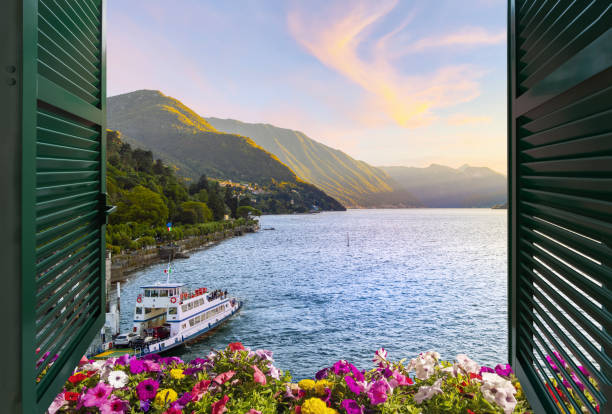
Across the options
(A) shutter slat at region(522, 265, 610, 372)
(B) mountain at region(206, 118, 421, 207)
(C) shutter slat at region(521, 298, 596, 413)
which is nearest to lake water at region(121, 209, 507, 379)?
(C) shutter slat at region(521, 298, 596, 413)

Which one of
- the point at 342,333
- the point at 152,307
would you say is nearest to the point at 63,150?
the point at 152,307

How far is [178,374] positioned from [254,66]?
99046 mm

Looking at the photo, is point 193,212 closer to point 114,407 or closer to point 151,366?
point 151,366

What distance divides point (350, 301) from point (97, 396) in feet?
68.0

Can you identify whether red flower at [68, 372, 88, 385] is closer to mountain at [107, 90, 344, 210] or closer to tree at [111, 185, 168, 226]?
tree at [111, 185, 168, 226]

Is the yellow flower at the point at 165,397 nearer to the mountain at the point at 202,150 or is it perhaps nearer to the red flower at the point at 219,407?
the red flower at the point at 219,407

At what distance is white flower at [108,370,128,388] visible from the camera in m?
1.65

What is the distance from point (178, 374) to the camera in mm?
1793

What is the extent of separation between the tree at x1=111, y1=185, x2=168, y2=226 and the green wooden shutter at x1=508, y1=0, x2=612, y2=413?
42.3 meters

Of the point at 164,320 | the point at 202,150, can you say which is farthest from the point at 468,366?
the point at 202,150

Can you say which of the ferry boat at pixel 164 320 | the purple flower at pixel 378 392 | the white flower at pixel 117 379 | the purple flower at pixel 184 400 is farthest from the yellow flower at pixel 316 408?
the ferry boat at pixel 164 320

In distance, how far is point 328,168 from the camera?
523 feet

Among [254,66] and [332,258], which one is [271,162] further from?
[332,258]

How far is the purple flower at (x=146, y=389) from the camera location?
1.59 meters
